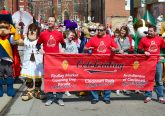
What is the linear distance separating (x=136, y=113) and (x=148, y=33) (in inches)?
72.8

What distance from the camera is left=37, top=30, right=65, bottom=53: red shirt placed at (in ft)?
29.1

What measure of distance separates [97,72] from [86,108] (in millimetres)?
880

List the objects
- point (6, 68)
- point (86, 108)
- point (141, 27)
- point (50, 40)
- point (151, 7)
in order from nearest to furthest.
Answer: point (86, 108) → point (50, 40) → point (6, 68) → point (141, 27) → point (151, 7)

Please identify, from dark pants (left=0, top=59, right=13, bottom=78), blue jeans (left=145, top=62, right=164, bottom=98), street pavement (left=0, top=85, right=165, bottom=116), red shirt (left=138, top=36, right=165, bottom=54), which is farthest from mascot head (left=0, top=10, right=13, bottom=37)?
blue jeans (left=145, top=62, right=164, bottom=98)

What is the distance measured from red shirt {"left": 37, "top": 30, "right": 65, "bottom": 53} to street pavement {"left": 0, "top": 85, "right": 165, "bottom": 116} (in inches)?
46.8

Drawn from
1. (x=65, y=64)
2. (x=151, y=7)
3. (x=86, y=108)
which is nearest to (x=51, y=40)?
(x=65, y=64)

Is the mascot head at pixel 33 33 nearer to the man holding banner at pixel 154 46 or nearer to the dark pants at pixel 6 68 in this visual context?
the dark pants at pixel 6 68

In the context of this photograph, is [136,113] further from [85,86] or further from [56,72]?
[56,72]

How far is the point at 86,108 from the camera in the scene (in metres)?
8.48

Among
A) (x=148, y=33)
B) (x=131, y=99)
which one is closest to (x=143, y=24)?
(x=148, y=33)

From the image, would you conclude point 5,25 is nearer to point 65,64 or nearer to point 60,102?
point 65,64

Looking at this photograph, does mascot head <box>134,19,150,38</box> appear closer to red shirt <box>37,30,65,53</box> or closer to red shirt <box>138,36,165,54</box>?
red shirt <box>138,36,165,54</box>

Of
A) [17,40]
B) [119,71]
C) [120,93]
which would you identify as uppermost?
[17,40]

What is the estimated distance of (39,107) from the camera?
28.1 ft
